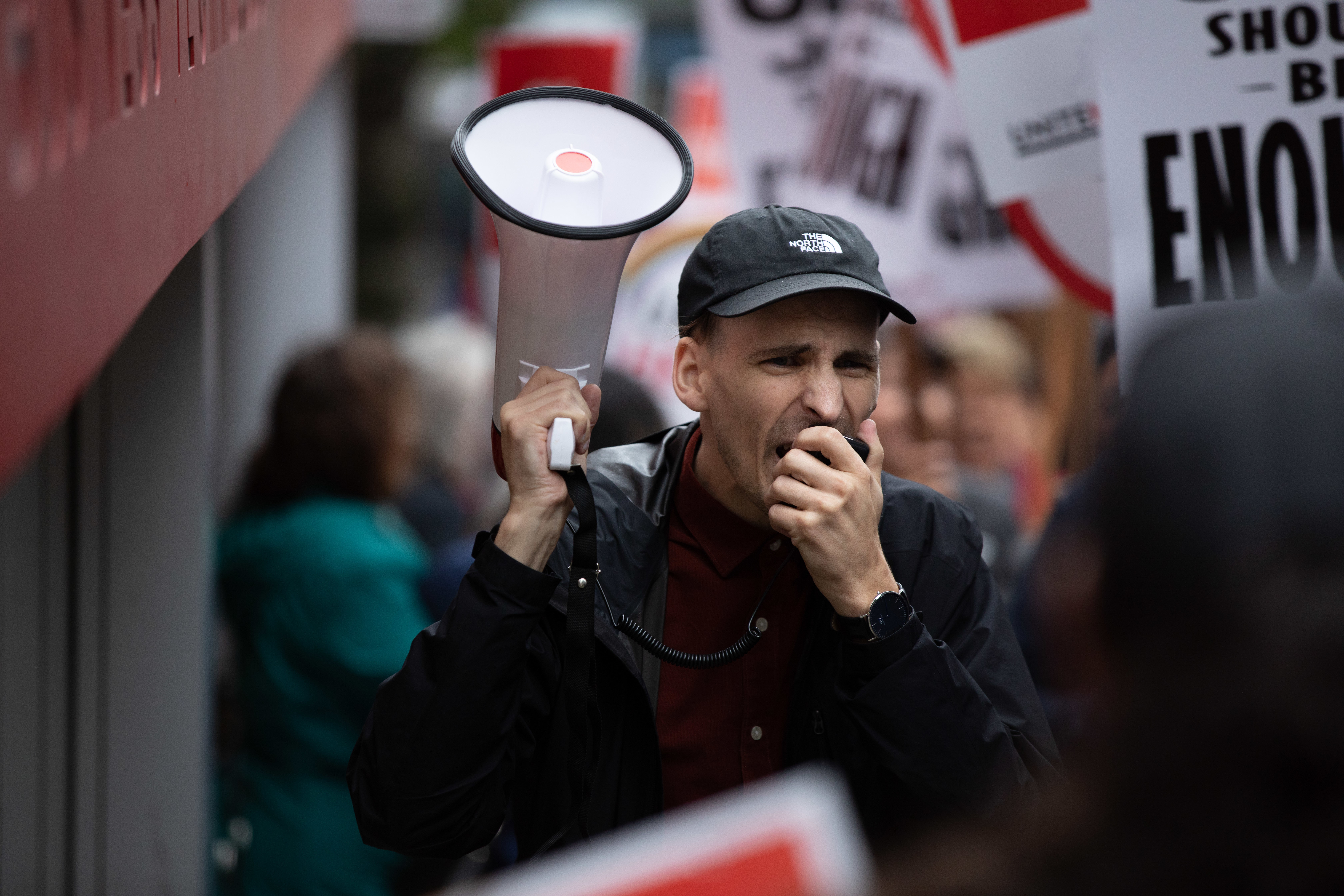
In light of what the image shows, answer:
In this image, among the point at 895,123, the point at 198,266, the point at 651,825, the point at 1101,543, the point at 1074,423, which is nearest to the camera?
the point at 1101,543

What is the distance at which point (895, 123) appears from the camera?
15.6 feet

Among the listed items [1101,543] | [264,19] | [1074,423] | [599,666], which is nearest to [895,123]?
[1074,423]

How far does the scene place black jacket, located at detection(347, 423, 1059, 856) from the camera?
6.49 feet

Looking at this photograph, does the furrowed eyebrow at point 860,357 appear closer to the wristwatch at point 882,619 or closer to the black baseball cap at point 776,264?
the black baseball cap at point 776,264

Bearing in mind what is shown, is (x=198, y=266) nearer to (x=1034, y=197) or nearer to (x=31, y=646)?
(x=31, y=646)

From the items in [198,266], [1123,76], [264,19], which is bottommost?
[198,266]

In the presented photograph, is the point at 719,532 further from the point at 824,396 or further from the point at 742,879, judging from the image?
the point at 742,879

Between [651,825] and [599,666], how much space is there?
9.9 inches

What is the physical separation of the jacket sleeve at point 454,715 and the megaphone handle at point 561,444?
0.16 meters

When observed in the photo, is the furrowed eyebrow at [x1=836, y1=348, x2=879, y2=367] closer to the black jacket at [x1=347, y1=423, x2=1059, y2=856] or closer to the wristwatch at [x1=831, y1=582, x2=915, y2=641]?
the black jacket at [x1=347, y1=423, x2=1059, y2=856]

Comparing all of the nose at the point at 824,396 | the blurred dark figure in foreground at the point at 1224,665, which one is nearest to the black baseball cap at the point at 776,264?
the nose at the point at 824,396

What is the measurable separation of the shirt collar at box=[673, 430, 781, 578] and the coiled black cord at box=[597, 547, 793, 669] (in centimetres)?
14

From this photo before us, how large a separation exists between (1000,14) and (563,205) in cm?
180

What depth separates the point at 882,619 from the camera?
1960 mm
